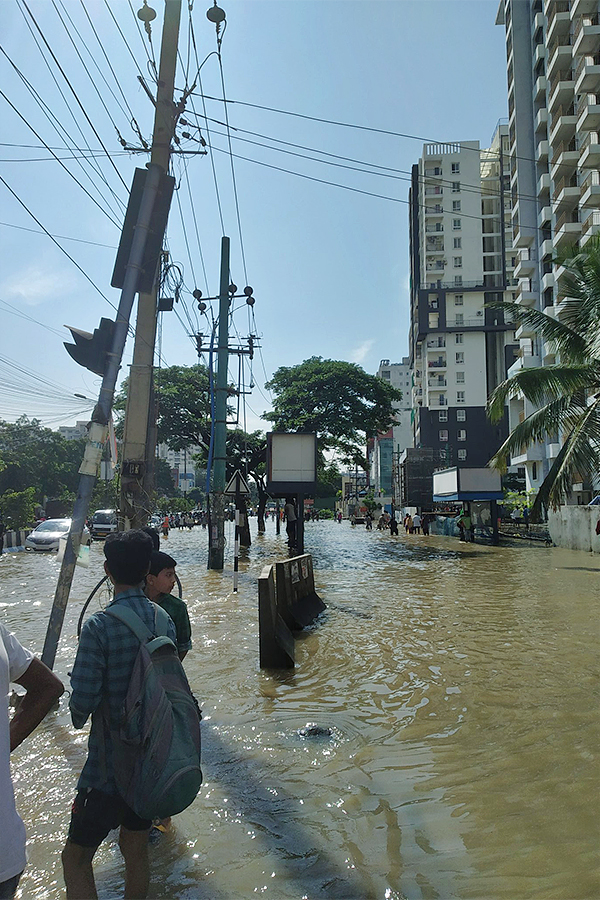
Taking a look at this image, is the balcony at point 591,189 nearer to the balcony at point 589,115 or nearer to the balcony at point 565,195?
the balcony at point 565,195

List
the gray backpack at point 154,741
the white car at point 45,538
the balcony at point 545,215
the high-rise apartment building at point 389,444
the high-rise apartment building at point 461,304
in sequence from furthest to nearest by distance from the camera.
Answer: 1. the high-rise apartment building at point 389,444
2. the high-rise apartment building at point 461,304
3. the balcony at point 545,215
4. the white car at point 45,538
5. the gray backpack at point 154,741

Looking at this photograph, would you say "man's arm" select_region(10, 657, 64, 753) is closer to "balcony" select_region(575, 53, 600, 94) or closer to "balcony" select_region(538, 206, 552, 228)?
"balcony" select_region(575, 53, 600, 94)

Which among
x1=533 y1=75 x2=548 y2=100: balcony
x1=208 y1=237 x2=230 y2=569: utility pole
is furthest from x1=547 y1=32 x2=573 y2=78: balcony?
x1=208 y1=237 x2=230 y2=569: utility pole

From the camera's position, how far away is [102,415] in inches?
257

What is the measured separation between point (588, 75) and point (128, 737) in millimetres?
42815

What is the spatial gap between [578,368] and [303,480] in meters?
7.70

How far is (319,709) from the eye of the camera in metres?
6.41

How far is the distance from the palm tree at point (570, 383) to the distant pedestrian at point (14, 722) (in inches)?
631

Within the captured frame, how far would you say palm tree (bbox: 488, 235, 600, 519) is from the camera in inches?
663

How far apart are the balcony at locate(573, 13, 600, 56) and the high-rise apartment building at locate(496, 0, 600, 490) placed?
0.17 feet

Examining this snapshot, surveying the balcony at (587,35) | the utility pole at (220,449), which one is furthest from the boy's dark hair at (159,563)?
the balcony at (587,35)

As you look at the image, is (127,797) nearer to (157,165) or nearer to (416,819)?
(416,819)

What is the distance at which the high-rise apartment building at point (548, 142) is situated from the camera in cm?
3728

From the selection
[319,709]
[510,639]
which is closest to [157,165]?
[319,709]
